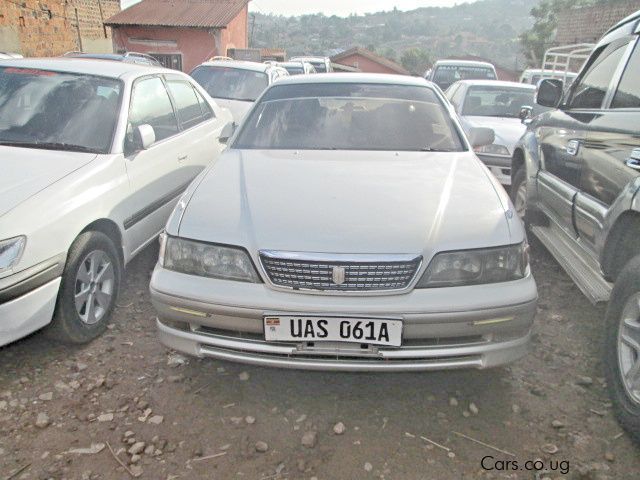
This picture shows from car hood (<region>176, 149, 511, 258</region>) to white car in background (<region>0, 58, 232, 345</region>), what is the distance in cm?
72

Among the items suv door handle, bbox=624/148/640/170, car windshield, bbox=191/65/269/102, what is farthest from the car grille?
car windshield, bbox=191/65/269/102

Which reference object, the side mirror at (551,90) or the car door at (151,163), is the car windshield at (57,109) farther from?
the side mirror at (551,90)

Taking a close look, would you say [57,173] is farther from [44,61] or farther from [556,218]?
[556,218]

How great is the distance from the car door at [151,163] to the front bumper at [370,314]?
134 cm

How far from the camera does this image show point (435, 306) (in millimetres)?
2281

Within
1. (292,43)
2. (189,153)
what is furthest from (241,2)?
(292,43)

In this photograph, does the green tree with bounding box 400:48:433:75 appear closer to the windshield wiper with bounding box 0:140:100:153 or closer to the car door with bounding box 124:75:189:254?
the car door with bounding box 124:75:189:254

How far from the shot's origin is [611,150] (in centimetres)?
278

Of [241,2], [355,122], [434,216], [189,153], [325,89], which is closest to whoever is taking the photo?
[434,216]

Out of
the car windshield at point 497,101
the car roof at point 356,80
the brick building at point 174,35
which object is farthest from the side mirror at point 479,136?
the brick building at point 174,35

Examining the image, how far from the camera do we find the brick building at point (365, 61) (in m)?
43.1

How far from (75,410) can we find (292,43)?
8679cm

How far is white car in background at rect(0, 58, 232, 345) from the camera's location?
2.66 m

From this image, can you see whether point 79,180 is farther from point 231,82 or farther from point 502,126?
point 231,82
